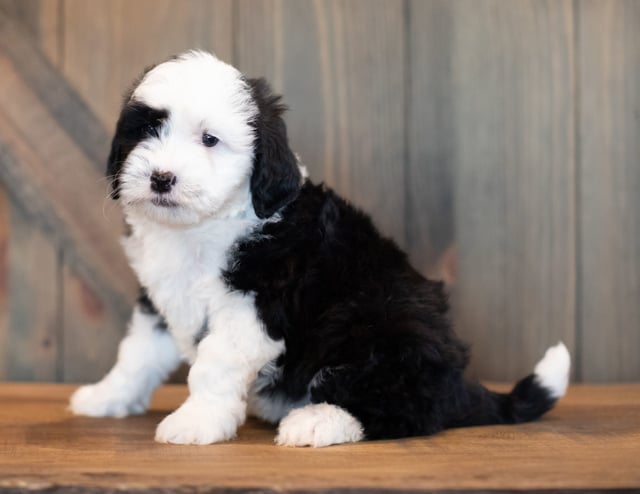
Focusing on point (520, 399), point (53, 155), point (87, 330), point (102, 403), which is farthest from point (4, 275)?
point (520, 399)

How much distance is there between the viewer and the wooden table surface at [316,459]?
5.08 feet

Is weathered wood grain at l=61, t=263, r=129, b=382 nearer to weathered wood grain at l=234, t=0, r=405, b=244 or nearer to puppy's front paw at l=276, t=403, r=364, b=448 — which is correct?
weathered wood grain at l=234, t=0, r=405, b=244

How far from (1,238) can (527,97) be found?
1939 millimetres

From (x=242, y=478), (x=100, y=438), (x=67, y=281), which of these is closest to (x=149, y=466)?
(x=242, y=478)

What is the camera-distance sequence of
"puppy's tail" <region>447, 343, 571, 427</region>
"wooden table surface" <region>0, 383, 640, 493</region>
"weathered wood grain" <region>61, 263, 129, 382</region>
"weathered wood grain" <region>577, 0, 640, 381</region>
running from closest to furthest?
"wooden table surface" <region>0, 383, 640, 493</region> → "puppy's tail" <region>447, 343, 571, 427</region> → "weathered wood grain" <region>577, 0, 640, 381</region> → "weathered wood grain" <region>61, 263, 129, 382</region>

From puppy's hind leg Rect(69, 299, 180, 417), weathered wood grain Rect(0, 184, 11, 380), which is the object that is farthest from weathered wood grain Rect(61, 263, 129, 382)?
puppy's hind leg Rect(69, 299, 180, 417)

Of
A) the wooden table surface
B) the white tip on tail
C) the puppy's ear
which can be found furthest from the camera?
the white tip on tail

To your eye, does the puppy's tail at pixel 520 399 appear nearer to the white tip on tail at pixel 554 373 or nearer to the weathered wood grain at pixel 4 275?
the white tip on tail at pixel 554 373

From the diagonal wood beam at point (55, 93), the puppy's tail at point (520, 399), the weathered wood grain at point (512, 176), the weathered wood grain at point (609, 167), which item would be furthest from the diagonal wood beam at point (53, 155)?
the weathered wood grain at point (609, 167)

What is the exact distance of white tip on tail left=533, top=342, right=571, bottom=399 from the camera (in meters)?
2.31

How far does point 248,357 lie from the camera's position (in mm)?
2029

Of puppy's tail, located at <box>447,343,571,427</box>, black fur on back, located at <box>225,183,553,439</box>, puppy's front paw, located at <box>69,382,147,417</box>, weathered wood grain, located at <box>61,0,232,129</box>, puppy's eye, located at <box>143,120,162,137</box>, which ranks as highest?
weathered wood grain, located at <box>61,0,232,129</box>

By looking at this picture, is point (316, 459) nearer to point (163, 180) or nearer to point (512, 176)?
point (163, 180)

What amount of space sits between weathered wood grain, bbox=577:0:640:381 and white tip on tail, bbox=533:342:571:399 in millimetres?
703
